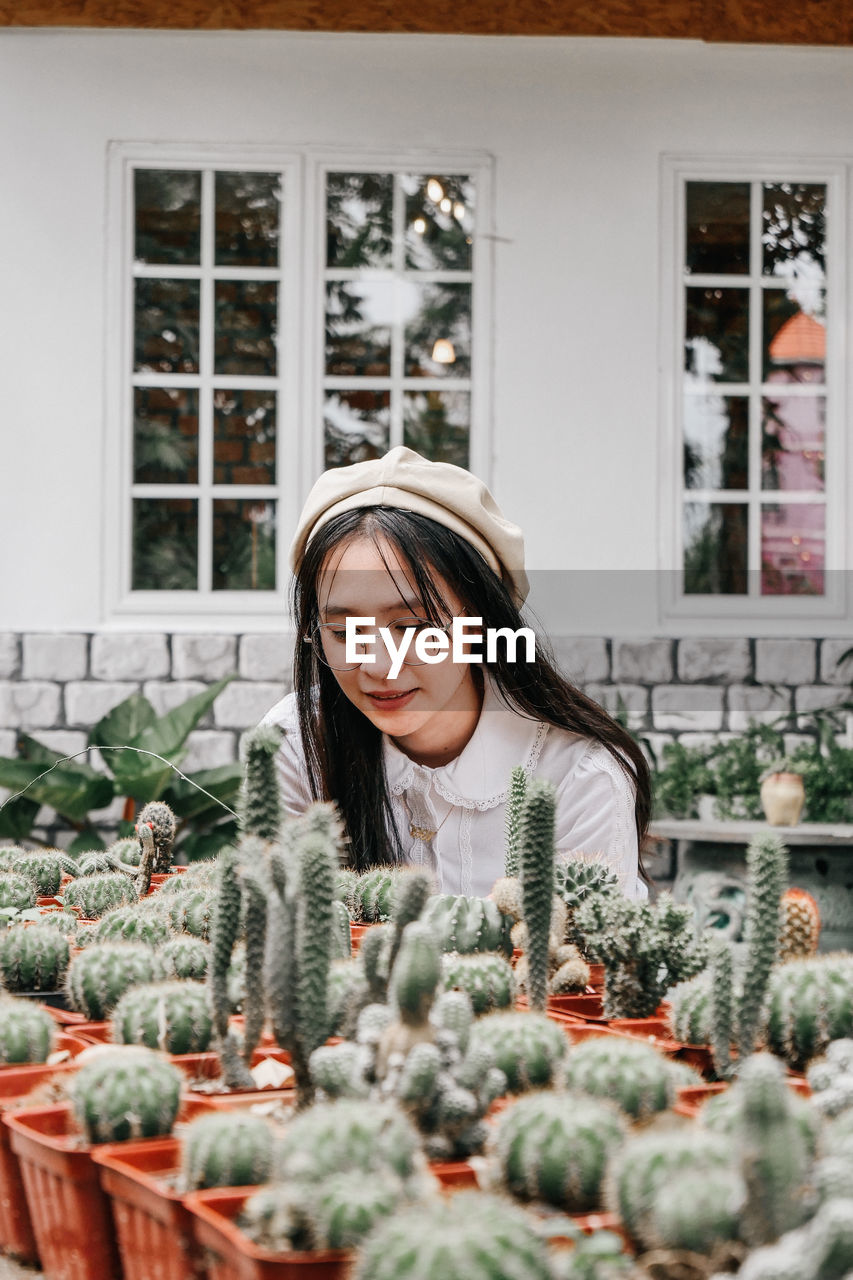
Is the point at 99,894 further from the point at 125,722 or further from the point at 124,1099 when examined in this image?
the point at 125,722

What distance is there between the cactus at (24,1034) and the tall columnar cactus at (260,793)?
210mm

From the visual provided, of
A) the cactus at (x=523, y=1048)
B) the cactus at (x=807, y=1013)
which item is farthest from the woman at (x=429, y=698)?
the cactus at (x=523, y=1048)

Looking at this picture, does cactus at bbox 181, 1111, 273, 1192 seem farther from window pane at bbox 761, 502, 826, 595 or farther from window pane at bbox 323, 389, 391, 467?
window pane at bbox 761, 502, 826, 595

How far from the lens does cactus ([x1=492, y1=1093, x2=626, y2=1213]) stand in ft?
2.35

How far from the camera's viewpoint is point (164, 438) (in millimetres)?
5750

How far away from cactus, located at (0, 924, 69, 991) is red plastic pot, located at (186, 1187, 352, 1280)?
1.93 ft

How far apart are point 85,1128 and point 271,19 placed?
17.2 feet

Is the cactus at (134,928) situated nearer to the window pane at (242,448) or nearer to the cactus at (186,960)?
the cactus at (186,960)

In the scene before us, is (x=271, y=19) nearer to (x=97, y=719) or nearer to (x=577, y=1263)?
(x=97, y=719)

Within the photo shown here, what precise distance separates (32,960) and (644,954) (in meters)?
0.57

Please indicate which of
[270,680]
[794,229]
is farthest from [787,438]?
[270,680]

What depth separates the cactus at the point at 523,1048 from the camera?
89cm

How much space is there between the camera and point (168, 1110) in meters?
0.84

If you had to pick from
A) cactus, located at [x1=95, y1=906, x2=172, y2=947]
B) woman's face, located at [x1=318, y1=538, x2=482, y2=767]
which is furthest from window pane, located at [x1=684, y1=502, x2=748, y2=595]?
cactus, located at [x1=95, y1=906, x2=172, y2=947]
